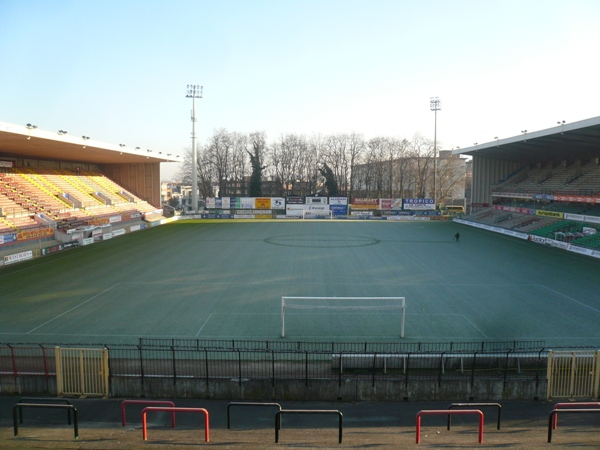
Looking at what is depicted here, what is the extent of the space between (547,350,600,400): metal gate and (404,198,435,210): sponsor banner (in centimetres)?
5392

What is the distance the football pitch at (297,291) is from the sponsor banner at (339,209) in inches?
1040

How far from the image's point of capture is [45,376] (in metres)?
10.6

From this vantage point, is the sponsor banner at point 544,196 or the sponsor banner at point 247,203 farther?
the sponsor banner at point 247,203

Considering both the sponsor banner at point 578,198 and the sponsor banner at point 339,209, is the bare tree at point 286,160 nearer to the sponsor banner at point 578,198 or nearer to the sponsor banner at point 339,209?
the sponsor banner at point 339,209

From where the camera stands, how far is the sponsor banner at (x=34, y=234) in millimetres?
30486

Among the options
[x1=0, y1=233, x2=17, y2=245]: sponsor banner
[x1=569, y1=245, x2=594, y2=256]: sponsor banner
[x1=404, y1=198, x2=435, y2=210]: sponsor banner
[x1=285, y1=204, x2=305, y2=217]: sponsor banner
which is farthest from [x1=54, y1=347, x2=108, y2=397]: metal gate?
[x1=404, y1=198, x2=435, y2=210]: sponsor banner

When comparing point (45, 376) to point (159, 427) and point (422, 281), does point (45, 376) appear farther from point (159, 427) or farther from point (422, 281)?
point (422, 281)

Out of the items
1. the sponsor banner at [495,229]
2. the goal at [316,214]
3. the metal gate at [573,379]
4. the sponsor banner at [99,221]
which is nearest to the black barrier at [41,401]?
the metal gate at [573,379]

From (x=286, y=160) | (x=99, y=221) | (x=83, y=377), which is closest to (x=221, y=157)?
(x=286, y=160)

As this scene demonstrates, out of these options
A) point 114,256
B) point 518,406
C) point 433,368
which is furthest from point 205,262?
point 518,406

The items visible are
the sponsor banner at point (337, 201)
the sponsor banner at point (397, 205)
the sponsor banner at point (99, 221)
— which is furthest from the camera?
the sponsor banner at point (397, 205)

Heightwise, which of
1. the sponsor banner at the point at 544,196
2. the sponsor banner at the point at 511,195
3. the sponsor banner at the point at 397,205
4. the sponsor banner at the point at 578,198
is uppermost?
the sponsor banner at the point at 511,195

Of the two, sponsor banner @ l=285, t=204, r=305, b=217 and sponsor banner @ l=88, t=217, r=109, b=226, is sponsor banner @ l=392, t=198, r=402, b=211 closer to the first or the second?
sponsor banner @ l=285, t=204, r=305, b=217

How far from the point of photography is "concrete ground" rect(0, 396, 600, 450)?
7.66 meters
